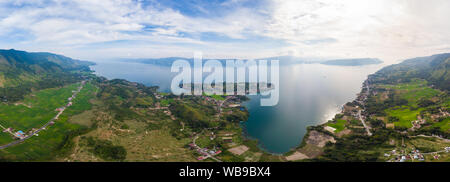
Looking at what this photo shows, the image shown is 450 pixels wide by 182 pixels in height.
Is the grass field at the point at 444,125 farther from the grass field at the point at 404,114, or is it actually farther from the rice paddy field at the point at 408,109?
the grass field at the point at 404,114

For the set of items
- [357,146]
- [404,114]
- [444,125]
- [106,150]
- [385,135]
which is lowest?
[357,146]

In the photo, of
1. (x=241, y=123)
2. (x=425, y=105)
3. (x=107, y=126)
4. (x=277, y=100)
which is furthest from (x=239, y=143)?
(x=425, y=105)

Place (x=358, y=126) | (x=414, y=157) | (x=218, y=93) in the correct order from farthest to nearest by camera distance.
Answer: (x=218, y=93)
(x=358, y=126)
(x=414, y=157)

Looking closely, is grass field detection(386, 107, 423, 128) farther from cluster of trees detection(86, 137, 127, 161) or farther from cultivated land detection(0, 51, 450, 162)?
cluster of trees detection(86, 137, 127, 161)

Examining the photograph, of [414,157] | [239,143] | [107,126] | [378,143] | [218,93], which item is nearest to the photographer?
[414,157]

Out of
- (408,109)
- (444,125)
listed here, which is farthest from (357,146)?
(408,109)

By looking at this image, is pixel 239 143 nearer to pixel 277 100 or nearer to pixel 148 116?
pixel 148 116

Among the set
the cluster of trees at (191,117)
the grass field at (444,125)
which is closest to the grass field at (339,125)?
the grass field at (444,125)

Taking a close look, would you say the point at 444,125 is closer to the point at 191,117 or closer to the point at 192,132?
the point at 192,132
